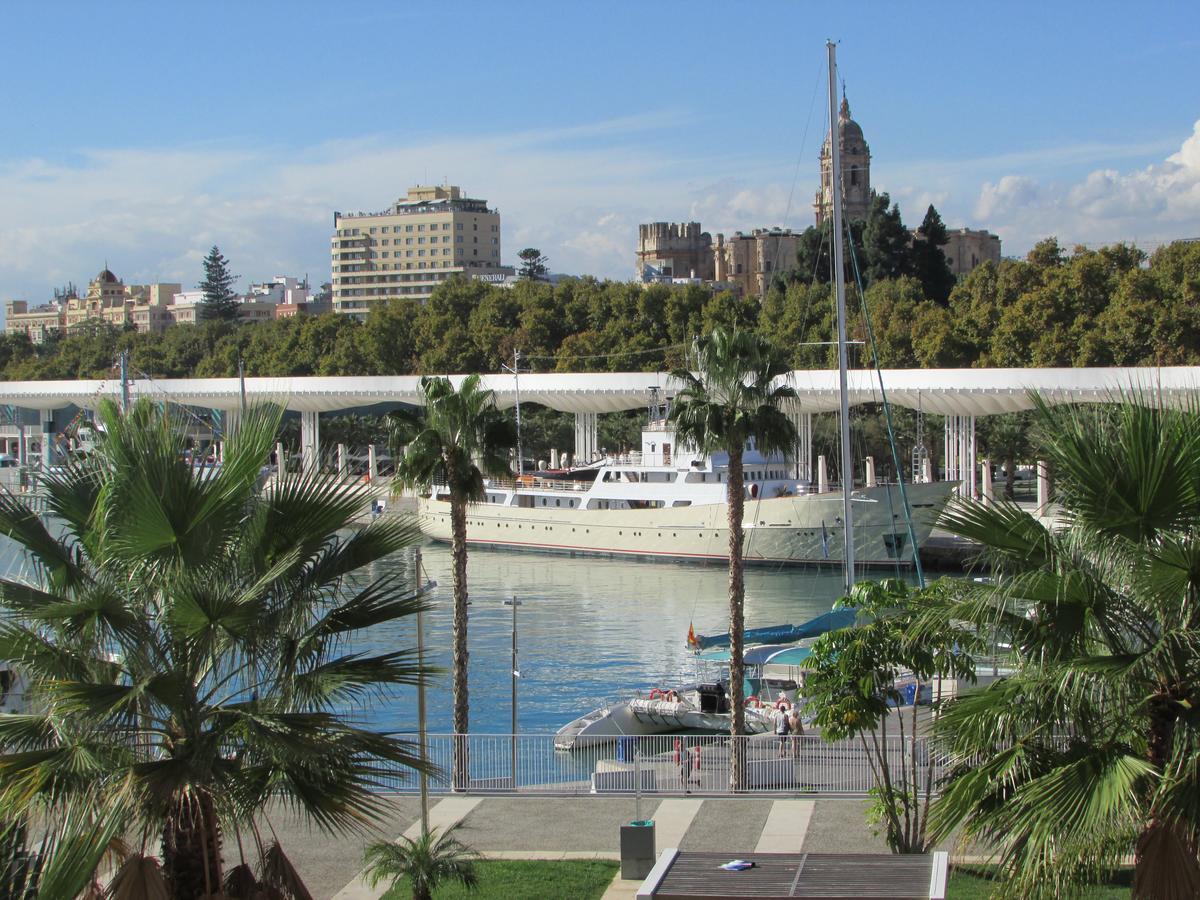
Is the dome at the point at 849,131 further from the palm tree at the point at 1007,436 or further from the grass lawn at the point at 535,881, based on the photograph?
the grass lawn at the point at 535,881

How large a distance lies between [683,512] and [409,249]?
465ft

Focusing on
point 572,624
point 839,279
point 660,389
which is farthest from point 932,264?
point 839,279

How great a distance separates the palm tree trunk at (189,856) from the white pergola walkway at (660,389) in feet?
104

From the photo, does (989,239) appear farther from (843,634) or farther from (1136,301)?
(843,634)

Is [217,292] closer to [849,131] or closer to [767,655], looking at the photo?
[849,131]

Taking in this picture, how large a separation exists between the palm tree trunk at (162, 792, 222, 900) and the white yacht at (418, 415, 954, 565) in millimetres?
40596

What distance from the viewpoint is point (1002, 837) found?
348 inches

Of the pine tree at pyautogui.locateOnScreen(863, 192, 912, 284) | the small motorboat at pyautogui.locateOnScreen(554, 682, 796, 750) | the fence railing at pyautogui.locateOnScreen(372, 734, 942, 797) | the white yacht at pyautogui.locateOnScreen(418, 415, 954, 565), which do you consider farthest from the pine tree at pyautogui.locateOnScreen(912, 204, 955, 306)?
the fence railing at pyautogui.locateOnScreen(372, 734, 942, 797)

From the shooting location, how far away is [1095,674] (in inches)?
342

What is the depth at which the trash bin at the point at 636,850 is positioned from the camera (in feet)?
48.0

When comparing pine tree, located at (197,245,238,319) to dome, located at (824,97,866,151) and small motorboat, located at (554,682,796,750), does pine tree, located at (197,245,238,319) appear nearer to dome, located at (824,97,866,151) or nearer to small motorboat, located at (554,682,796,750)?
dome, located at (824,97,866,151)

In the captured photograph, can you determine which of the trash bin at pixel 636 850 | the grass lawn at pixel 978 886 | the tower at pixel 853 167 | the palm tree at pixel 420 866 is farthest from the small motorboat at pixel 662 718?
the tower at pixel 853 167

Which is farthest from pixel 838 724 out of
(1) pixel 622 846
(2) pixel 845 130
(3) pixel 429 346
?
(2) pixel 845 130

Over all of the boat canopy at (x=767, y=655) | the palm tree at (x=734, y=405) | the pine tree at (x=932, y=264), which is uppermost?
the pine tree at (x=932, y=264)
